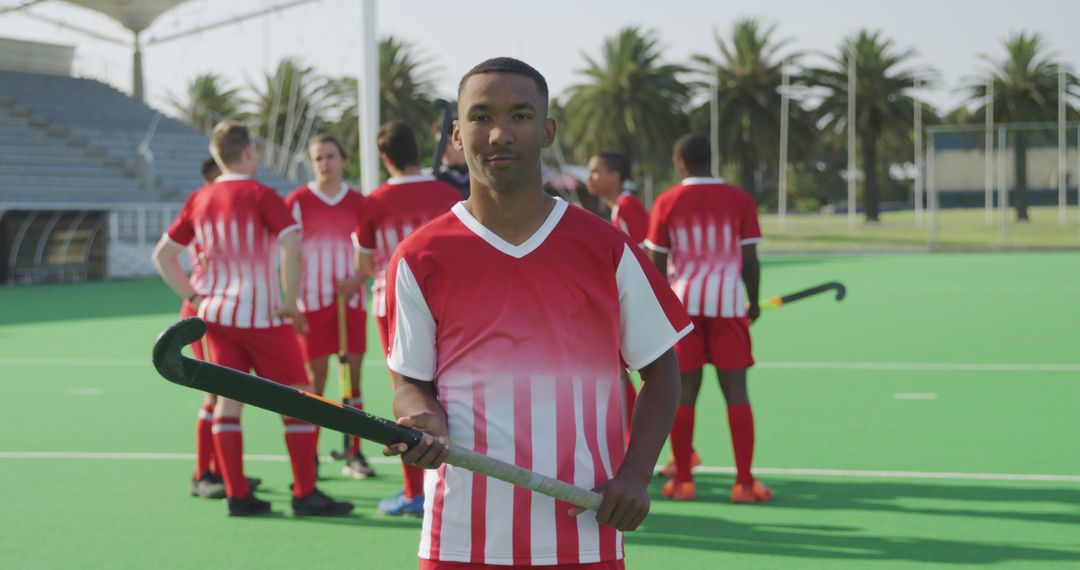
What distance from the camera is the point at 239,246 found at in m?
6.79

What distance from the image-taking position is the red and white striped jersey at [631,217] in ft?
25.3

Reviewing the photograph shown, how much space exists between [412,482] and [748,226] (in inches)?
93.4

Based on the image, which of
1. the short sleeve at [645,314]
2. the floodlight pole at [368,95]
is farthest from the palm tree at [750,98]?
the short sleeve at [645,314]

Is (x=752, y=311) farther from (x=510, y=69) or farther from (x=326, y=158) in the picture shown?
(x=510, y=69)

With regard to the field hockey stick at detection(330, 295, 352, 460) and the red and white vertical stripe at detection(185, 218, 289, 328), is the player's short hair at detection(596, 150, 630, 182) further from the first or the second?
the red and white vertical stripe at detection(185, 218, 289, 328)

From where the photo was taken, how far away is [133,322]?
19.3m

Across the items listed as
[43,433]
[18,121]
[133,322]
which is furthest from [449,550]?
[18,121]

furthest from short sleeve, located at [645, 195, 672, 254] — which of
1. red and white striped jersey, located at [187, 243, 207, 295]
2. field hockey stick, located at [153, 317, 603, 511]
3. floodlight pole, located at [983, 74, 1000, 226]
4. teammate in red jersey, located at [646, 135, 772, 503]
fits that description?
floodlight pole, located at [983, 74, 1000, 226]

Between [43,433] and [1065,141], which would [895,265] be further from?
[43,433]

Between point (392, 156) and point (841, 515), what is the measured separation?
3.14 metres

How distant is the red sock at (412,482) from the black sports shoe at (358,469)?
3.84 ft

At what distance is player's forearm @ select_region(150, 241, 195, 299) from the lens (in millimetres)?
6906

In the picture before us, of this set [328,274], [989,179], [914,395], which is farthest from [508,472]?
[989,179]

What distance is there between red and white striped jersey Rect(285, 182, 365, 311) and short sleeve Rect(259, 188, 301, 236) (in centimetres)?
121
